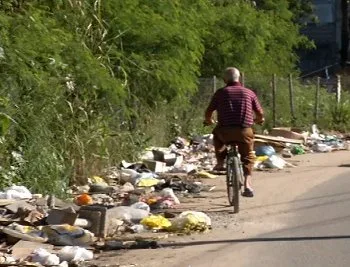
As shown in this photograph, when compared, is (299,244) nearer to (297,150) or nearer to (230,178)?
(230,178)

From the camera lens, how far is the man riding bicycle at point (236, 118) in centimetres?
1273

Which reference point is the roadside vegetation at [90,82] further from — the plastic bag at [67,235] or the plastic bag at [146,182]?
the plastic bag at [67,235]

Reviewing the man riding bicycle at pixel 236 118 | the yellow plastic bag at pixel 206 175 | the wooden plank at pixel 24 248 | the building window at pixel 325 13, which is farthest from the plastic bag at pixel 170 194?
the building window at pixel 325 13

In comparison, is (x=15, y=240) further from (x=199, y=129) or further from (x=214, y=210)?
(x=199, y=129)

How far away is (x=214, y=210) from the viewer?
510 inches

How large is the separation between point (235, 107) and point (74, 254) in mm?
4024

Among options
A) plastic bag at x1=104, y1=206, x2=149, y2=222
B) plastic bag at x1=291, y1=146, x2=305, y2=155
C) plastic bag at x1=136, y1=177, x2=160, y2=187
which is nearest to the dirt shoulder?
plastic bag at x1=104, y1=206, x2=149, y2=222

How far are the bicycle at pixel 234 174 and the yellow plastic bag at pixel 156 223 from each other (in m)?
1.42

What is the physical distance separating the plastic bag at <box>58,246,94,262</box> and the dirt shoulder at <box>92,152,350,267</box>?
142mm

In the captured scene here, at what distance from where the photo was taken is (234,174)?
1264 centimetres

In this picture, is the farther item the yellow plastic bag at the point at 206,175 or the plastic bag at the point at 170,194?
the yellow plastic bag at the point at 206,175

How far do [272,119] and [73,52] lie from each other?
41.1ft

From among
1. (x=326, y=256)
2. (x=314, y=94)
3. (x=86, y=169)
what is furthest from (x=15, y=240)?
(x=314, y=94)

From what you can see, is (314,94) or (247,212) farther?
(314,94)
